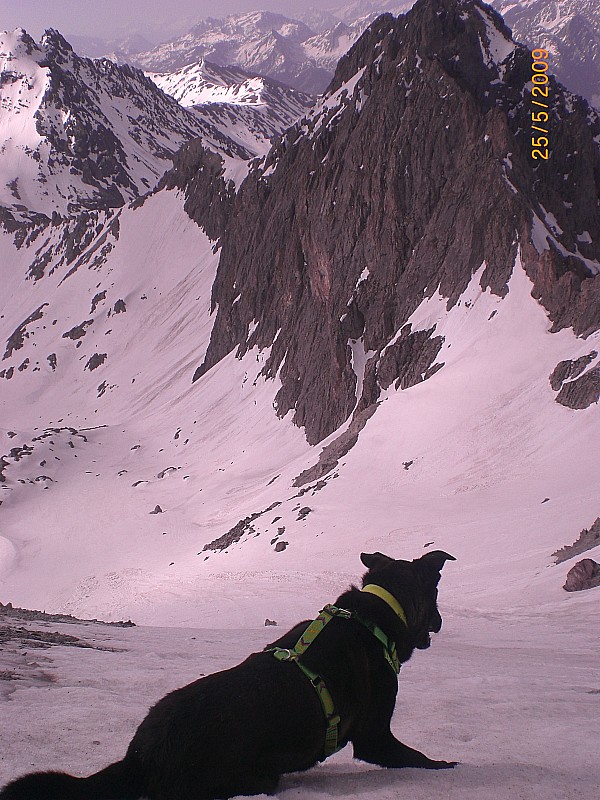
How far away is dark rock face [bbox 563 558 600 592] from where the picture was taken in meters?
10.3

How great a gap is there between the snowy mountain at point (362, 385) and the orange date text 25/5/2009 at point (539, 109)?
0.51 metres

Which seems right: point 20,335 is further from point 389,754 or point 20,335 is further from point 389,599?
point 389,754

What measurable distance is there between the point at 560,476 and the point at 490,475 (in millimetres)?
2817

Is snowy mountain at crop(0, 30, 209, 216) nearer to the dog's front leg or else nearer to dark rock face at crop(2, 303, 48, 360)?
dark rock face at crop(2, 303, 48, 360)

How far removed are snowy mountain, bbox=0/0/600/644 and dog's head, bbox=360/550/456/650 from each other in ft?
22.1

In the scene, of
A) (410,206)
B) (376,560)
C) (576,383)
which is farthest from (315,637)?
(410,206)

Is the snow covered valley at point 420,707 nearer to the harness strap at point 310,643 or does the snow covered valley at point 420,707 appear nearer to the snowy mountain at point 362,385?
the harness strap at point 310,643

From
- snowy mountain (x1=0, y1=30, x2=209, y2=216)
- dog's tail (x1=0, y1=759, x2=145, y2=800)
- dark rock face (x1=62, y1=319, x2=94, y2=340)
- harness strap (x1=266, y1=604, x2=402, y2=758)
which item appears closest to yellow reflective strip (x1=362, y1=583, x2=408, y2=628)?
harness strap (x1=266, y1=604, x2=402, y2=758)

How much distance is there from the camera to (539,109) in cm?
3944

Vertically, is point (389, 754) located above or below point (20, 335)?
below

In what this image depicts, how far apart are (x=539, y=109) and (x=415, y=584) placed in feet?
140

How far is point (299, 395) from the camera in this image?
135 feet

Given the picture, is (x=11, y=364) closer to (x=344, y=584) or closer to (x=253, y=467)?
(x=253, y=467)

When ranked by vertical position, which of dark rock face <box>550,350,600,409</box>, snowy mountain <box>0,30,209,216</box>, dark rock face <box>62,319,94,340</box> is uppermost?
snowy mountain <box>0,30,209,216</box>
